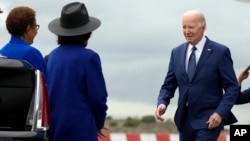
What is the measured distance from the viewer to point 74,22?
8.30 m

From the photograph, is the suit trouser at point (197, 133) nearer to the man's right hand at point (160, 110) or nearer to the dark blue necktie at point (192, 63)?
the man's right hand at point (160, 110)

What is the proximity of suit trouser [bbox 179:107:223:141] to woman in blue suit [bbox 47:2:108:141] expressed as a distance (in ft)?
4.31

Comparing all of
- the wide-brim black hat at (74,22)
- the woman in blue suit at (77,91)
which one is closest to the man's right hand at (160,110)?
the woman in blue suit at (77,91)

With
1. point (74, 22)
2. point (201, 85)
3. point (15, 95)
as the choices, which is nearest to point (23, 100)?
point (15, 95)

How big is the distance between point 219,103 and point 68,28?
1.68m

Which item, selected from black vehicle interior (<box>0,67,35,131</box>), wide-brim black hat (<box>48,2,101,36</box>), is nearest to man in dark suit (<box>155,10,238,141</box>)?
wide-brim black hat (<box>48,2,101,36</box>)

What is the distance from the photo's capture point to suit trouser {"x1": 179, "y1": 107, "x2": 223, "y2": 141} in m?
9.22

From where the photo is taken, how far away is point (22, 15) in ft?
28.7

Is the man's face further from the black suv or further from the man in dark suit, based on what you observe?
the black suv

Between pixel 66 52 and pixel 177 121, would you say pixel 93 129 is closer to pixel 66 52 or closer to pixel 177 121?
pixel 66 52

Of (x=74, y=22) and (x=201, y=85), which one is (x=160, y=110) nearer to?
(x=201, y=85)

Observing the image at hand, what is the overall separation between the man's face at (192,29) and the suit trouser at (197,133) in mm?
680

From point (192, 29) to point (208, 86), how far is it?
0.52 meters

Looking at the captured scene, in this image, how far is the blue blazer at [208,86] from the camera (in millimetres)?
9211
